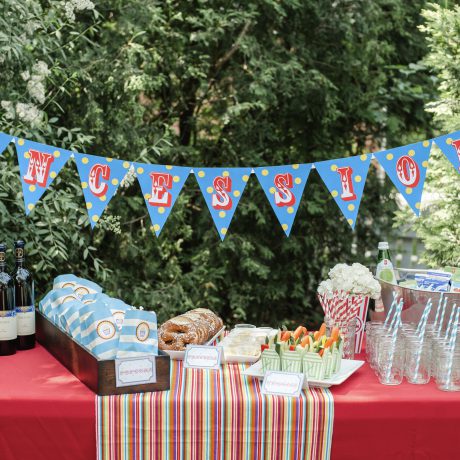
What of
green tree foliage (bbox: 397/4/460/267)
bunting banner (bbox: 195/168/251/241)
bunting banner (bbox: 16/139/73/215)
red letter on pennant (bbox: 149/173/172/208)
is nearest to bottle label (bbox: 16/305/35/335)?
bunting banner (bbox: 16/139/73/215)

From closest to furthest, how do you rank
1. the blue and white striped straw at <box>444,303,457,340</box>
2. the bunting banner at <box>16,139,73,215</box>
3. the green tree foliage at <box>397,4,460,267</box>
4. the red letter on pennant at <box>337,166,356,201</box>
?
1. the blue and white striped straw at <box>444,303,457,340</box>
2. the bunting banner at <box>16,139,73,215</box>
3. the red letter on pennant at <box>337,166,356,201</box>
4. the green tree foliage at <box>397,4,460,267</box>

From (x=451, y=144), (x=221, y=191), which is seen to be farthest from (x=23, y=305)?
(x=451, y=144)

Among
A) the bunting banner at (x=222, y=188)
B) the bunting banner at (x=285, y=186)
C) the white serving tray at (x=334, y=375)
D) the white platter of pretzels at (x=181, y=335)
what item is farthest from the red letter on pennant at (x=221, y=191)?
the white serving tray at (x=334, y=375)

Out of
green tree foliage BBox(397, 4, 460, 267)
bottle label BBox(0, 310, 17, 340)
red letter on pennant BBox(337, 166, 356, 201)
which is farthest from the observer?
green tree foliage BBox(397, 4, 460, 267)

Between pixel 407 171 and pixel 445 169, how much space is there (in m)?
1.61

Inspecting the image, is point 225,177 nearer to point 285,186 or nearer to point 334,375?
point 285,186

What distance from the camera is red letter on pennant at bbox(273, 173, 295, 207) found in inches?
94.0

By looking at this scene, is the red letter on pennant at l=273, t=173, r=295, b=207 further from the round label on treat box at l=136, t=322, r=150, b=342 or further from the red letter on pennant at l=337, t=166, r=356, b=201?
the round label on treat box at l=136, t=322, r=150, b=342

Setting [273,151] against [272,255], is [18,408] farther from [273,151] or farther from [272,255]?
[273,151]

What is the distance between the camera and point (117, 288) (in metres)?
3.96

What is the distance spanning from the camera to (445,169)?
380cm

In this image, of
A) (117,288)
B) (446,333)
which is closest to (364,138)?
(117,288)

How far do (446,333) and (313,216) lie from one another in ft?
9.18

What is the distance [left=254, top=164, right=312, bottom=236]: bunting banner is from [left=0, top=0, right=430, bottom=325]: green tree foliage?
50.6 inches
